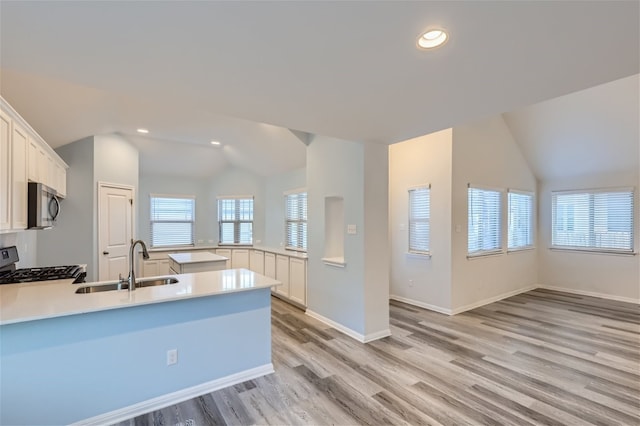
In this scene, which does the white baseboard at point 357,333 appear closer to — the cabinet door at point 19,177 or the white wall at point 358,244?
the white wall at point 358,244

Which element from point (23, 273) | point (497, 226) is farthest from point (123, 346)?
point (497, 226)

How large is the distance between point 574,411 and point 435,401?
105 centimetres

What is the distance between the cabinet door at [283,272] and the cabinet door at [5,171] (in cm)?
366

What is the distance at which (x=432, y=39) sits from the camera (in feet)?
5.53

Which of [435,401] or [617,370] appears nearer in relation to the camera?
[435,401]

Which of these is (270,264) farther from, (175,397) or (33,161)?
(33,161)

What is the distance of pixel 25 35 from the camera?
1.60 meters

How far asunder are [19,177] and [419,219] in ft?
16.2

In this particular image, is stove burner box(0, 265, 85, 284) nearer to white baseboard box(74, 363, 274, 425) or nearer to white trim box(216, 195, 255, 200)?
white baseboard box(74, 363, 274, 425)

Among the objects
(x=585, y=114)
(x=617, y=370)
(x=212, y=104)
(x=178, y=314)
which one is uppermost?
(x=585, y=114)

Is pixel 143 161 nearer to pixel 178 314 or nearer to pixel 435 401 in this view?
pixel 178 314

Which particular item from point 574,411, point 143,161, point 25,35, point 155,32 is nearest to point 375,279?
point 574,411

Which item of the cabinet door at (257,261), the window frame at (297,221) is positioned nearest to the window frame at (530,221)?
the window frame at (297,221)

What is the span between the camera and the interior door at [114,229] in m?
4.96
